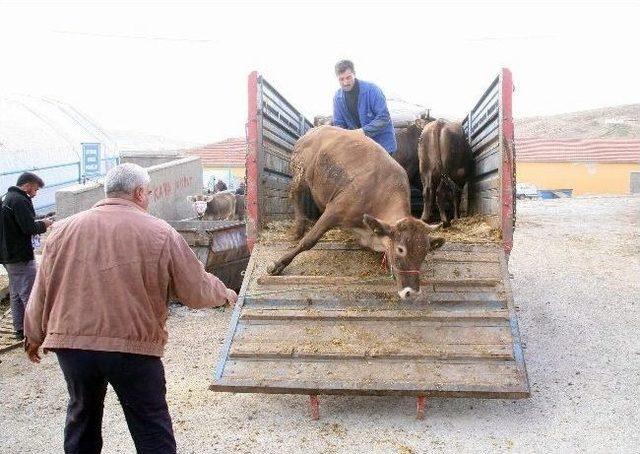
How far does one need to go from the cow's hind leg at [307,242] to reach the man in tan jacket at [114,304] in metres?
2.27

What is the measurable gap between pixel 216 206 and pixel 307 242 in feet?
26.9

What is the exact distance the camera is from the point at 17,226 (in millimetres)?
6863

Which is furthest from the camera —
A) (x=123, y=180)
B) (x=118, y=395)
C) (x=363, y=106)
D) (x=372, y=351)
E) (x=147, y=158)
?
(x=147, y=158)

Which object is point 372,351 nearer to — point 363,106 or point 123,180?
point 123,180

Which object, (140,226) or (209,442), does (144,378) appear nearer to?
(140,226)

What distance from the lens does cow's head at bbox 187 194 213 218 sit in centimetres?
1188

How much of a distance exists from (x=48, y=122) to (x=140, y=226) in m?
29.0

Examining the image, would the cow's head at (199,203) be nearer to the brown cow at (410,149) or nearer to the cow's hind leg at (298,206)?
the brown cow at (410,149)

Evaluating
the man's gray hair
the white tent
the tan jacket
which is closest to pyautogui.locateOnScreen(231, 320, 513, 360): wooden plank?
the tan jacket

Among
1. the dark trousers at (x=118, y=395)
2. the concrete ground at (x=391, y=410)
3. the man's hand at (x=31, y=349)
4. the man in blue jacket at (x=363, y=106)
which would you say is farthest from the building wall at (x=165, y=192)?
the dark trousers at (x=118, y=395)

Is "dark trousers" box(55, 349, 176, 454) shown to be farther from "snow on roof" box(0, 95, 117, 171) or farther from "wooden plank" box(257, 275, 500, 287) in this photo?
"snow on roof" box(0, 95, 117, 171)

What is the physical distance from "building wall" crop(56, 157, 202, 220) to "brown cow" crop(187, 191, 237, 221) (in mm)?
310

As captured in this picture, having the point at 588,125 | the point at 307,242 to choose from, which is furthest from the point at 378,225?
the point at 588,125

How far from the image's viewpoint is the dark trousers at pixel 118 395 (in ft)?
10.1
